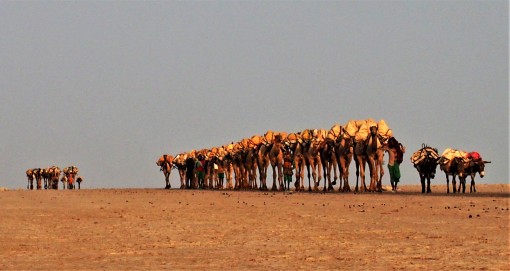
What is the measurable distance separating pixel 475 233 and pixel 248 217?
670 cm

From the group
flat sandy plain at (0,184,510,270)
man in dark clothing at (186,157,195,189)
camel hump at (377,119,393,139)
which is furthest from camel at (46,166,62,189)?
flat sandy plain at (0,184,510,270)

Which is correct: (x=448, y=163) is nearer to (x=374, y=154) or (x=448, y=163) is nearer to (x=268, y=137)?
(x=374, y=154)

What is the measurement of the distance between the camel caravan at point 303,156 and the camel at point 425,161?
65cm

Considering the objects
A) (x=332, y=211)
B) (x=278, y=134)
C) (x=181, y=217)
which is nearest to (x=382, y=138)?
(x=278, y=134)

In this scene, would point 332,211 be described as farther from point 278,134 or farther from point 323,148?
point 278,134

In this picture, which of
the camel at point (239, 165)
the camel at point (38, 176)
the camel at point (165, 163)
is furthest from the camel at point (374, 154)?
the camel at point (38, 176)

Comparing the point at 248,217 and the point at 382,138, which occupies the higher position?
the point at 382,138

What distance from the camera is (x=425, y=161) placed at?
39.2 m

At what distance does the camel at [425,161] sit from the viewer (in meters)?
39.2

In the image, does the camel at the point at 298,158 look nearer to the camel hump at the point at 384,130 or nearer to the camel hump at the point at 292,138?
the camel hump at the point at 292,138

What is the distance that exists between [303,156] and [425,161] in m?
10.3

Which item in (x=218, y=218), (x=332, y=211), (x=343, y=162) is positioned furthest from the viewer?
(x=343, y=162)

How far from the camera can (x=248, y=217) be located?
22.6 metres

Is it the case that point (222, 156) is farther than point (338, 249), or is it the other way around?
point (222, 156)
